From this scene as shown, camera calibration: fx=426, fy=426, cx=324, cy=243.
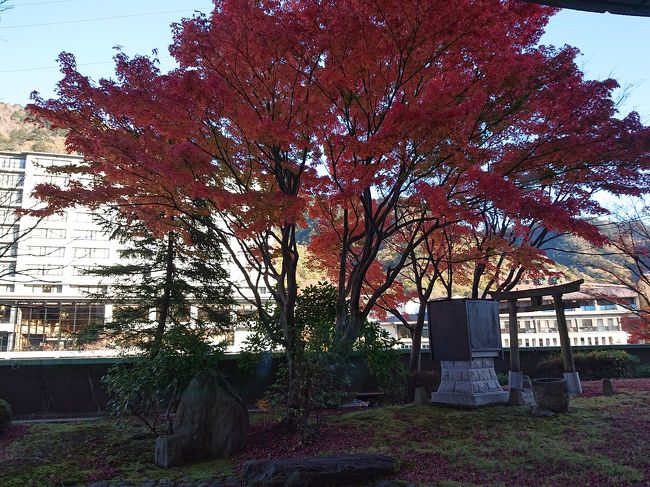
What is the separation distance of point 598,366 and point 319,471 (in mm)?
16531

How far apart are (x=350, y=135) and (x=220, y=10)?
3616mm

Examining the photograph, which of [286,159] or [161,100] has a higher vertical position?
[161,100]

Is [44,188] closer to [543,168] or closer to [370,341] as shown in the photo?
[370,341]

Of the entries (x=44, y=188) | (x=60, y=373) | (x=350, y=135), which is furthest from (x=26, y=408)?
(x=350, y=135)

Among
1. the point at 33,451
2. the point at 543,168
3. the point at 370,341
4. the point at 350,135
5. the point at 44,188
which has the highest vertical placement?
the point at 350,135

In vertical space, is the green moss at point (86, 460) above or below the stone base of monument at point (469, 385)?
below

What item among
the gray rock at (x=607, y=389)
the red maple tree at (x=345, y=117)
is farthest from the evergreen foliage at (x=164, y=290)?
the gray rock at (x=607, y=389)

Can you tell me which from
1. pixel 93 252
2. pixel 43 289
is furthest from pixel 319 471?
pixel 93 252

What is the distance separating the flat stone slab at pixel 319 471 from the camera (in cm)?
542

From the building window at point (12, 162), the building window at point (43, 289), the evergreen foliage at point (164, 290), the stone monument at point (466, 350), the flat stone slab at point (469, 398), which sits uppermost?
the building window at point (12, 162)

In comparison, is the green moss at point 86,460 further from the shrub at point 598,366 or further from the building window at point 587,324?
the building window at point 587,324

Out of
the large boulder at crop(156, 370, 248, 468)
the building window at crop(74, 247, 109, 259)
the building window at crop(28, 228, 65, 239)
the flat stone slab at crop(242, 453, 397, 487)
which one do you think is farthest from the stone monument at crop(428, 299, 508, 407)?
the building window at crop(28, 228, 65, 239)

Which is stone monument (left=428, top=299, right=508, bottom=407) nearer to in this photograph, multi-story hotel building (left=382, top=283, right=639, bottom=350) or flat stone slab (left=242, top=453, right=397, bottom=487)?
flat stone slab (left=242, top=453, right=397, bottom=487)

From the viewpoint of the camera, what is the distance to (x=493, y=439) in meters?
7.11
